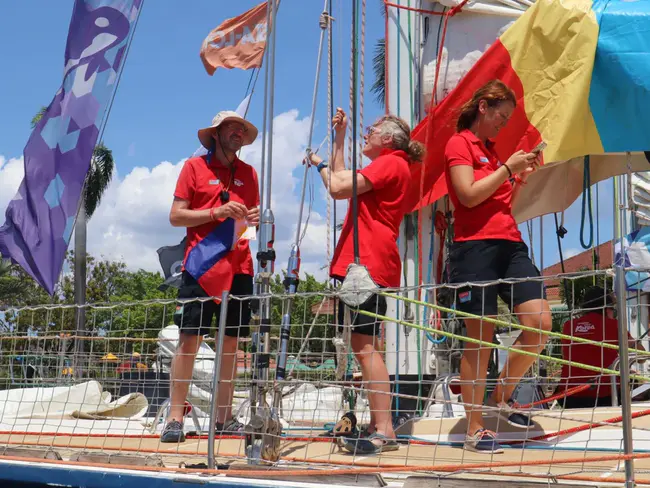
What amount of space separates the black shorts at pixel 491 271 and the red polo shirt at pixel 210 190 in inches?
48.3

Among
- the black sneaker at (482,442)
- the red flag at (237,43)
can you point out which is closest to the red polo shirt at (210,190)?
the black sneaker at (482,442)

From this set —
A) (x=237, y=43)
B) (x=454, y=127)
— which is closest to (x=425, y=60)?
(x=454, y=127)

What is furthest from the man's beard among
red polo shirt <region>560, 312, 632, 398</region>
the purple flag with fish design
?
red polo shirt <region>560, 312, 632, 398</region>

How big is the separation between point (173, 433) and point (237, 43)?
3419mm

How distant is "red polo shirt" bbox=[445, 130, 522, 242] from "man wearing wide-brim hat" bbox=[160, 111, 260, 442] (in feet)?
3.45

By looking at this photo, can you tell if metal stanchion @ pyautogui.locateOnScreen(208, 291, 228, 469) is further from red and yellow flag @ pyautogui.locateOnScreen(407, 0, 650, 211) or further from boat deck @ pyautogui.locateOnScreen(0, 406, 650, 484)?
red and yellow flag @ pyautogui.locateOnScreen(407, 0, 650, 211)

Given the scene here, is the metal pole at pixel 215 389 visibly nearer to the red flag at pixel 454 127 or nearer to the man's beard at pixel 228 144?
the man's beard at pixel 228 144

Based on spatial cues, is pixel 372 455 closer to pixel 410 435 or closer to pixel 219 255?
pixel 410 435

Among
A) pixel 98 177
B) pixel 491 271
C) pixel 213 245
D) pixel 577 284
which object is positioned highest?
pixel 98 177

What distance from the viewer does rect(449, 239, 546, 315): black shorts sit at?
128 inches

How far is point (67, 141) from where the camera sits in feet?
17.3

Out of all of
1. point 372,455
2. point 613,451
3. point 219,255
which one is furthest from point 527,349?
point 219,255

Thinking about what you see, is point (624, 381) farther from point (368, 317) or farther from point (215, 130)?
point (215, 130)

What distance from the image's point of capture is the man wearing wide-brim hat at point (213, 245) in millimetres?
3738
